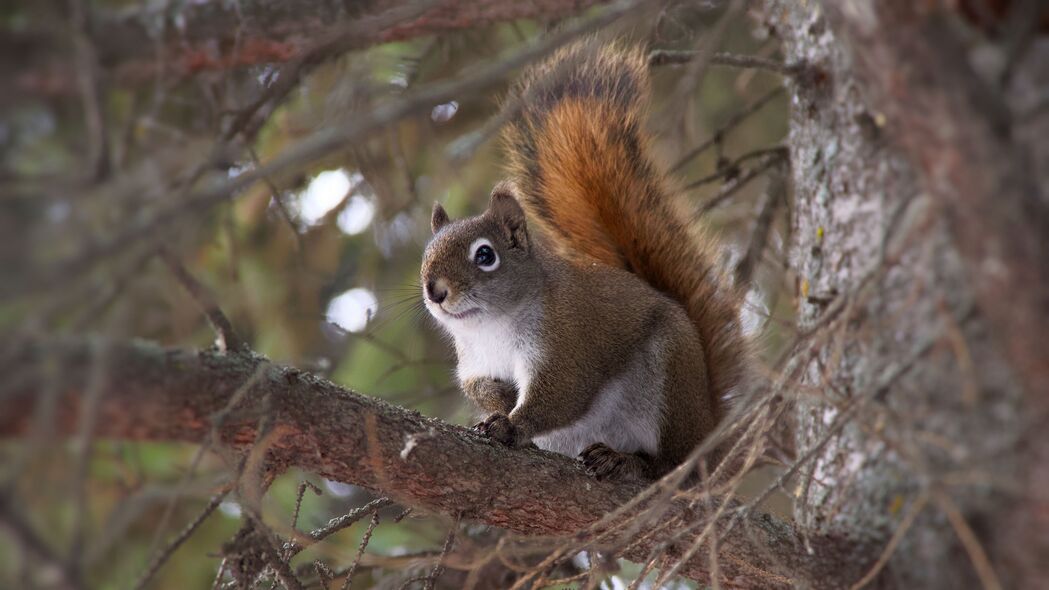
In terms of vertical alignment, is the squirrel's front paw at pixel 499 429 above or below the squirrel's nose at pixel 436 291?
below

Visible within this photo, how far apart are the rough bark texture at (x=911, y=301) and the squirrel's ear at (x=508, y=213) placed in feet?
2.71

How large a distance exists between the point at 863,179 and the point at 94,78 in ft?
5.46

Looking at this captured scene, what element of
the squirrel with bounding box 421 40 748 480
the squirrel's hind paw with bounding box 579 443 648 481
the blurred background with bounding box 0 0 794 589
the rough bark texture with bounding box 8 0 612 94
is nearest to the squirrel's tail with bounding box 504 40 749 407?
the squirrel with bounding box 421 40 748 480

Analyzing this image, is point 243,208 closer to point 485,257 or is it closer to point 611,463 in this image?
point 485,257

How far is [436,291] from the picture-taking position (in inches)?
105

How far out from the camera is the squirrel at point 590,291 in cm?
271

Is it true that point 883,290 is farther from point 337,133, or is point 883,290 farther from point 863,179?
point 337,133

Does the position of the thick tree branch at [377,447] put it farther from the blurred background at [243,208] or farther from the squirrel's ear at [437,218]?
the squirrel's ear at [437,218]

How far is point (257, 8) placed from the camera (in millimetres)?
2793

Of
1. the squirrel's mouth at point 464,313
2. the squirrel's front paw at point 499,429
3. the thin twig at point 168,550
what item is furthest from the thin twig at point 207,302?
the squirrel's mouth at point 464,313

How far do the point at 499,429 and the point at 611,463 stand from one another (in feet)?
1.06

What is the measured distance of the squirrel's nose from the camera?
105 inches

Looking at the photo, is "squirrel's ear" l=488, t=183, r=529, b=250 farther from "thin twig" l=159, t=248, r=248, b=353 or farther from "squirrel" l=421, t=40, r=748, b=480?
"thin twig" l=159, t=248, r=248, b=353

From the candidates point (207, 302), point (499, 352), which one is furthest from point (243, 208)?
point (207, 302)
